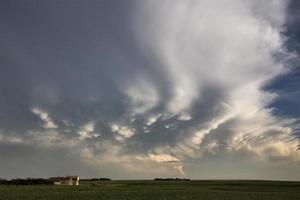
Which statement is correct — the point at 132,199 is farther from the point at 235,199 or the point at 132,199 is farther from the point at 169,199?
the point at 235,199

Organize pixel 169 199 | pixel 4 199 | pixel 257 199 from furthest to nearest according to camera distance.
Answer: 1. pixel 257 199
2. pixel 169 199
3. pixel 4 199

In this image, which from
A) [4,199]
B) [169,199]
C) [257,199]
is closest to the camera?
[4,199]

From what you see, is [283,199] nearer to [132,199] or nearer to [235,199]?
[235,199]

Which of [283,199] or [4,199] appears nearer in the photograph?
[4,199]

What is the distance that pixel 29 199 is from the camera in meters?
Result: 78.5

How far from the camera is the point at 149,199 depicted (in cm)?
8100

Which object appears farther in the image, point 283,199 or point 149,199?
point 283,199

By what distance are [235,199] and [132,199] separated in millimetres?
24139

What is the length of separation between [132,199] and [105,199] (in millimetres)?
5523

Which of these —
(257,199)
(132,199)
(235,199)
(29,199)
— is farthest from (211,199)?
(29,199)

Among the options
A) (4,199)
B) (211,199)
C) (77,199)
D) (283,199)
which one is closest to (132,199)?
(77,199)

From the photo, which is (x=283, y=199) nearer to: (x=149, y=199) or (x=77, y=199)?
(x=149, y=199)

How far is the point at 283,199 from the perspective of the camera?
286ft

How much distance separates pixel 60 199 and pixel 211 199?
32.9 metres
